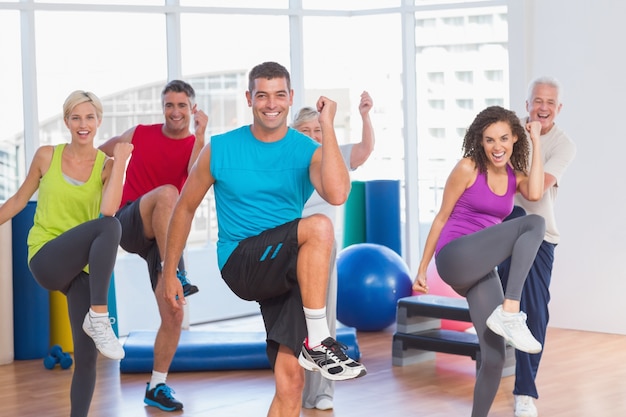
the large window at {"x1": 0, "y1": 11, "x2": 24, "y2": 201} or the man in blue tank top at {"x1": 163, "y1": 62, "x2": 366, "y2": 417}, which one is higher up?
the large window at {"x1": 0, "y1": 11, "x2": 24, "y2": 201}

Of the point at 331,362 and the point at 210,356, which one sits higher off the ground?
the point at 331,362

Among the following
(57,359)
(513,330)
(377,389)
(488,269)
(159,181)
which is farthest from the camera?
(57,359)

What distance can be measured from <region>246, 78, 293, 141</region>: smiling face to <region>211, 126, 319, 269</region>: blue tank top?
0.09 meters

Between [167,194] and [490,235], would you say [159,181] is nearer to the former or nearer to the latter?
[167,194]

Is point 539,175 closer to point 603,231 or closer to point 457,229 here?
point 457,229

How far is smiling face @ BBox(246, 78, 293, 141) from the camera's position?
3805 millimetres

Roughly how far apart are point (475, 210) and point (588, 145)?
302cm

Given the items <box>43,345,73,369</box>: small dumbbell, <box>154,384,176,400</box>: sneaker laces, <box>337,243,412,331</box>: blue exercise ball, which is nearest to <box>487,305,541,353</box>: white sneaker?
<box>154,384,176,400</box>: sneaker laces

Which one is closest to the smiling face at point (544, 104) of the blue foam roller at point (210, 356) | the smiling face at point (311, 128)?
the smiling face at point (311, 128)

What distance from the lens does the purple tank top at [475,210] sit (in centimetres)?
443

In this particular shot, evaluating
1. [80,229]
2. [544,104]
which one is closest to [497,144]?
[544,104]

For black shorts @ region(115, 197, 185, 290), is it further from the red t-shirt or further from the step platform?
the step platform

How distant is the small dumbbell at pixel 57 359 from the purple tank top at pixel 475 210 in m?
3.05

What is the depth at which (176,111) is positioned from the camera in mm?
5379
